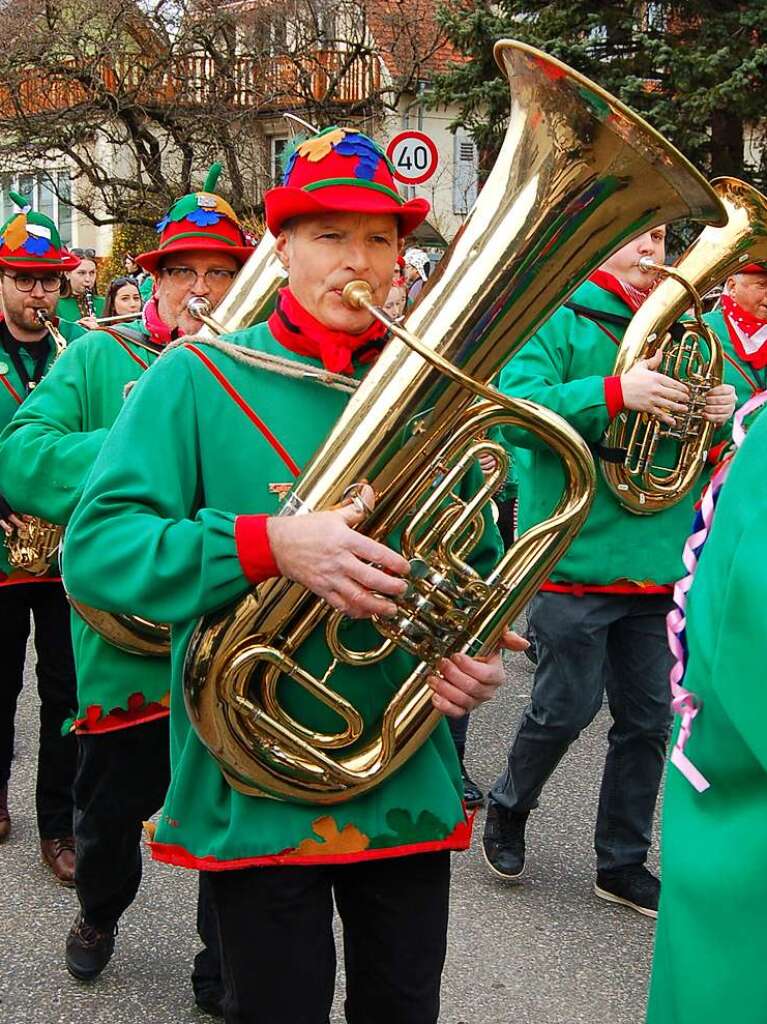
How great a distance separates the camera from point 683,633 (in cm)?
156

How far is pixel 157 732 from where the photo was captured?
3.21 metres

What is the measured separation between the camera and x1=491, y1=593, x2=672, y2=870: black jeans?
12.3 feet

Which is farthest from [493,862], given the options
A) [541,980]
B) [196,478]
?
[196,478]

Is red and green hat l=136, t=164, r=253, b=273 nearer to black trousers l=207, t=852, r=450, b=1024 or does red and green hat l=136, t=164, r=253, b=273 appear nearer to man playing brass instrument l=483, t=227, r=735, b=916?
man playing brass instrument l=483, t=227, r=735, b=916

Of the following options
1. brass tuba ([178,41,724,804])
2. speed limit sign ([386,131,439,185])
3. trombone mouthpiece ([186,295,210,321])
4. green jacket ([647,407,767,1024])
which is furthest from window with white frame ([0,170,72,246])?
green jacket ([647,407,767,1024])

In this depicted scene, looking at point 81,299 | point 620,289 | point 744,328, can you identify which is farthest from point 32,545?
point 81,299

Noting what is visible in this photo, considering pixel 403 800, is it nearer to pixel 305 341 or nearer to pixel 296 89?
pixel 305 341

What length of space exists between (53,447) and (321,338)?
4.03ft

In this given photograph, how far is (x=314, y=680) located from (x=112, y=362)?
1581 mm

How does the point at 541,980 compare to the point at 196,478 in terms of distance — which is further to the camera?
the point at 541,980

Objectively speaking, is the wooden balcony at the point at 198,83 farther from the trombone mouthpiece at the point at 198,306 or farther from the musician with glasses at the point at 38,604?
the trombone mouthpiece at the point at 198,306

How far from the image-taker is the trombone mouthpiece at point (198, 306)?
304cm

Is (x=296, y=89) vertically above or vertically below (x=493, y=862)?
above

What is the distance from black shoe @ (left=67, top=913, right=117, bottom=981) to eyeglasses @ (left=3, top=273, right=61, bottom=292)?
6.60 ft
